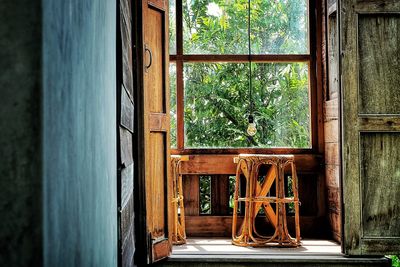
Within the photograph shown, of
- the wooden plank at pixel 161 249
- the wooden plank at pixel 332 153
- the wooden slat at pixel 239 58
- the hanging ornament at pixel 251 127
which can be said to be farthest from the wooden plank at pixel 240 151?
the wooden plank at pixel 161 249

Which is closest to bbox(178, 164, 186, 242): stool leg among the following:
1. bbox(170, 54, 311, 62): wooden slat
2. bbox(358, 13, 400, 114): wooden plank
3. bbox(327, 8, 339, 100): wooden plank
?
bbox(170, 54, 311, 62): wooden slat

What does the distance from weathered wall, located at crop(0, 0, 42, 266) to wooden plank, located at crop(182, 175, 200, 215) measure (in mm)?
4425

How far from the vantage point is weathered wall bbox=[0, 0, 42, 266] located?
0.37 meters

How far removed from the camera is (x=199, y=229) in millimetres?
4734

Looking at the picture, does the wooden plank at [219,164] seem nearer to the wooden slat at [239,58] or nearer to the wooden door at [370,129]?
the wooden slat at [239,58]

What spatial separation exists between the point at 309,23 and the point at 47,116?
4.71 metres

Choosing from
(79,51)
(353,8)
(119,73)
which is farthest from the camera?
(353,8)

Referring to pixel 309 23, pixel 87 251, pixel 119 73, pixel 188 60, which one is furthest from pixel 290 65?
pixel 87 251

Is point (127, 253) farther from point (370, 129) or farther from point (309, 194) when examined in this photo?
point (309, 194)

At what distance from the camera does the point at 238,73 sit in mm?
4883

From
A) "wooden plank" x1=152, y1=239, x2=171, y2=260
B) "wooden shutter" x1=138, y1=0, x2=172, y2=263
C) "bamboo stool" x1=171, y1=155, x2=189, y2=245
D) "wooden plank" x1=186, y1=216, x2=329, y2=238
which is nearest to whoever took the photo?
"wooden shutter" x1=138, y1=0, x2=172, y2=263

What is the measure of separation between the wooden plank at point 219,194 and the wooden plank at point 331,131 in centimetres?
99

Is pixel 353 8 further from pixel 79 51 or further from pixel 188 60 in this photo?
pixel 79 51

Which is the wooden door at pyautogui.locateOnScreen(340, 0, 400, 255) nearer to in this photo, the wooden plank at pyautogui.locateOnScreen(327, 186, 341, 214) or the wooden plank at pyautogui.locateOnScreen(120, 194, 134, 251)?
the wooden plank at pyautogui.locateOnScreen(327, 186, 341, 214)
